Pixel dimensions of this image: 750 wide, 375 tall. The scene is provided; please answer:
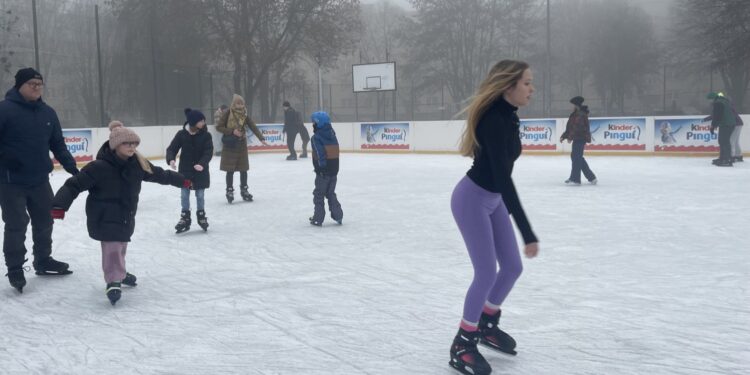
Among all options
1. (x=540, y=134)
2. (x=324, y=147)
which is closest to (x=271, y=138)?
(x=540, y=134)

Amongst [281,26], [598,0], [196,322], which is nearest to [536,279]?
[196,322]

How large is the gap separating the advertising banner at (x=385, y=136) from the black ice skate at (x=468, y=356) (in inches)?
763

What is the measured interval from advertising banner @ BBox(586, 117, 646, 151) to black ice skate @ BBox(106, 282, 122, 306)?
16267 mm

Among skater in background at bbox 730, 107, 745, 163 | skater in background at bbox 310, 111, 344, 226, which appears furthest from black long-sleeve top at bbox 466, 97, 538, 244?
skater in background at bbox 730, 107, 745, 163

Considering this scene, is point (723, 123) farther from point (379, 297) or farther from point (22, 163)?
point (22, 163)

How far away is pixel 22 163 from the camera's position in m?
5.28

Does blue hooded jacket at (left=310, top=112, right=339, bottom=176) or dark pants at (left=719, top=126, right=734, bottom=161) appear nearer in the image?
blue hooded jacket at (left=310, top=112, right=339, bottom=176)

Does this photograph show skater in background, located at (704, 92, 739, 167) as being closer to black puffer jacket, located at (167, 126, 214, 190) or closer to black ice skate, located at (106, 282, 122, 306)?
black puffer jacket, located at (167, 126, 214, 190)

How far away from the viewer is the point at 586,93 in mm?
55281

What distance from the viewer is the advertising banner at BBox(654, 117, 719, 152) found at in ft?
58.0

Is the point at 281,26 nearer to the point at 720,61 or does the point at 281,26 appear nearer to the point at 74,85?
the point at 74,85

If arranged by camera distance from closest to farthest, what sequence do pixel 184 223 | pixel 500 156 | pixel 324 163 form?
pixel 500 156 < pixel 184 223 < pixel 324 163

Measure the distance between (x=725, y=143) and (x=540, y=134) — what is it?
5844 millimetres

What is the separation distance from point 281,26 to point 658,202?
29.2m
